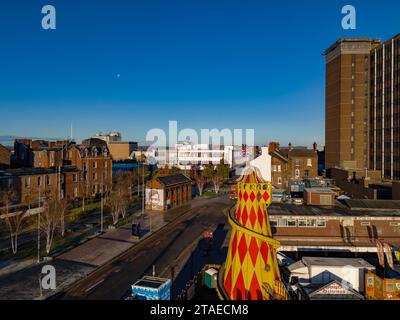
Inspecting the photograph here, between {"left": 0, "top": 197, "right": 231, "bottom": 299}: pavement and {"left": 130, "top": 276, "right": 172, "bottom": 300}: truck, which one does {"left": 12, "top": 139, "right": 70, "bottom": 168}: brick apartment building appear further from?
{"left": 130, "top": 276, "right": 172, "bottom": 300}: truck

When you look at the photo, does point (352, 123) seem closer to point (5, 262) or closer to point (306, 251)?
point (306, 251)

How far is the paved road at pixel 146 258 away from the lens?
21766 mm

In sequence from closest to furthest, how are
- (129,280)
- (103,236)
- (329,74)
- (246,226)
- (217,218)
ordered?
(246,226), (129,280), (103,236), (217,218), (329,74)

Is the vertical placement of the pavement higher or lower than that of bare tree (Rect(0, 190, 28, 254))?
lower

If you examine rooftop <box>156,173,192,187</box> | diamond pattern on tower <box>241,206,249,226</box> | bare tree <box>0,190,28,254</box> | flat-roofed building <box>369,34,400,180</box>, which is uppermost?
flat-roofed building <box>369,34,400,180</box>

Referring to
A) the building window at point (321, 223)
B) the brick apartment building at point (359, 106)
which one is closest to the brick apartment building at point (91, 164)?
the building window at point (321, 223)

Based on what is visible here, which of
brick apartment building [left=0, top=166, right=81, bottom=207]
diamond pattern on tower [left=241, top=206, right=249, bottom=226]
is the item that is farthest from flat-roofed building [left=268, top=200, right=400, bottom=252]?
brick apartment building [left=0, top=166, right=81, bottom=207]

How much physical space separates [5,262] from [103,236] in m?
10.4

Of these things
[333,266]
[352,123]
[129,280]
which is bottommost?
[129,280]

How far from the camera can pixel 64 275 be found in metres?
24.3

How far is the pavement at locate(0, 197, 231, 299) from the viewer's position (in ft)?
70.9

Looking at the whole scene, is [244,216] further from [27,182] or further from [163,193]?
[27,182]
